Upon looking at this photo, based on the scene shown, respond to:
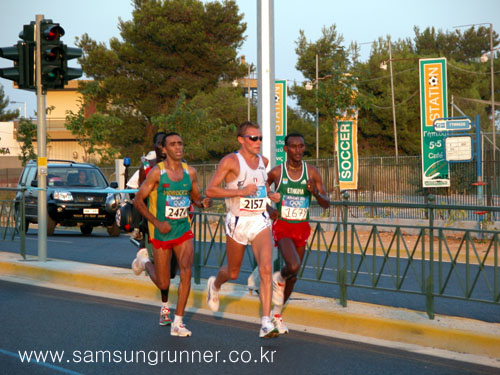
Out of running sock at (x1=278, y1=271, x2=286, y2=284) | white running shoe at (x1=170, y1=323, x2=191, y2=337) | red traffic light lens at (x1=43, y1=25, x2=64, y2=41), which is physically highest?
red traffic light lens at (x1=43, y1=25, x2=64, y2=41)

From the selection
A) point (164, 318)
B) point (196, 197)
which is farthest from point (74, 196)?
point (196, 197)

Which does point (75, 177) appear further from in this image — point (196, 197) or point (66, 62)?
point (196, 197)

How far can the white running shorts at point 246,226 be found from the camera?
7.67 meters

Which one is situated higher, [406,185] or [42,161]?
[42,161]

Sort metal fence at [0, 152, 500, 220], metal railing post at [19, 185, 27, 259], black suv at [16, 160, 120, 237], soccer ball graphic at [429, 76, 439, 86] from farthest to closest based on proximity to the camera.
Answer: soccer ball graphic at [429, 76, 439, 86] → metal fence at [0, 152, 500, 220] → black suv at [16, 160, 120, 237] → metal railing post at [19, 185, 27, 259]

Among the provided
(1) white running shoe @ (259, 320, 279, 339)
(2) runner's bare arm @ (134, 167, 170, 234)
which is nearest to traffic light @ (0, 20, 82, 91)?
(2) runner's bare arm @ (134, 167, 170, 234)

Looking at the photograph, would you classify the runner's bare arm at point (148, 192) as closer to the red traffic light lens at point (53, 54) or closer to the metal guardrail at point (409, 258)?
the metal guardrail at point (409, 258)

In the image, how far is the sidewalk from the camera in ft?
22.9

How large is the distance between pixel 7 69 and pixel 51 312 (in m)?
5.29

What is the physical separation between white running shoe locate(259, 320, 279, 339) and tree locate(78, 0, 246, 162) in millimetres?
42764

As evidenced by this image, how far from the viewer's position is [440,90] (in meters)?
21.5

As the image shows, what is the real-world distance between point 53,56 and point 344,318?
7.01m

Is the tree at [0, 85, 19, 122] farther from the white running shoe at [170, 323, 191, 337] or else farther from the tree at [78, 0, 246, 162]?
the white running shoe at [170, 323, 191, 337]

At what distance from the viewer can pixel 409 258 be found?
333 inches
